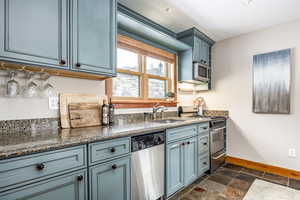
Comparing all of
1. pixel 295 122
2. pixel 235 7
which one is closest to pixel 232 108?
pixel 295 122

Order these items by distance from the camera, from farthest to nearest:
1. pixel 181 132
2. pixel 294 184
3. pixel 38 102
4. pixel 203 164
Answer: pixel 203 164, pixel 294 184, pixel 181 132, pixel 38 102

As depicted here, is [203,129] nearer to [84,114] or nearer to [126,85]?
[126,85]

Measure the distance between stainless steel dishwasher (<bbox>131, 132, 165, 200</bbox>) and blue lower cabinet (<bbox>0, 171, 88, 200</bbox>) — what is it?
47 centimetres

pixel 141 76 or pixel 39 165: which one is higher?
pixel 141 76

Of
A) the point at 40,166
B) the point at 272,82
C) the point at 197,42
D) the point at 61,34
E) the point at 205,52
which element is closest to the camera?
the point at 40,166

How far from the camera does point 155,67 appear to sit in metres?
2.71

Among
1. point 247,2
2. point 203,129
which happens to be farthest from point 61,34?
point 247,2

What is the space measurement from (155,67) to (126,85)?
29.7 inches

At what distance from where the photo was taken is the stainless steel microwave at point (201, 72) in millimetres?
2791

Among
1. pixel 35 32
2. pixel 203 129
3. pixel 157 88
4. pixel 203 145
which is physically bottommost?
pixel 203 145

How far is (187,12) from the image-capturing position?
2.17 m

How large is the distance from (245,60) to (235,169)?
2082 millimetres

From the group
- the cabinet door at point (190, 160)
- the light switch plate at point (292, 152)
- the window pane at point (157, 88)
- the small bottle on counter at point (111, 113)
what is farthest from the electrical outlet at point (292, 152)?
the small bottle on counter at point (111, 113)

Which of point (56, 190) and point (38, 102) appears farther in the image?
point (38, 102)
